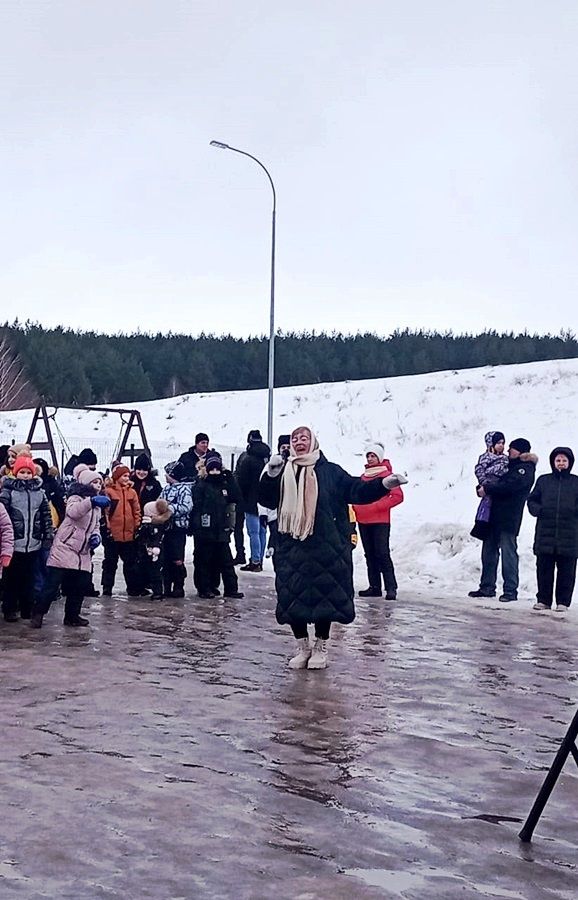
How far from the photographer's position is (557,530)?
13.9 m

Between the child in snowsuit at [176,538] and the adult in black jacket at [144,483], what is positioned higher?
the adult in black jacket at [144,483]

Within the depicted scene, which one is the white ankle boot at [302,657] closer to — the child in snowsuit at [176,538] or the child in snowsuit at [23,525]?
the child in snowsuit at [23,525]

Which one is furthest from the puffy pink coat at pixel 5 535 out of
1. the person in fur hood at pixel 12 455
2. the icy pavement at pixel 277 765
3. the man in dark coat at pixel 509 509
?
the man in dark coat at pixel 509 509

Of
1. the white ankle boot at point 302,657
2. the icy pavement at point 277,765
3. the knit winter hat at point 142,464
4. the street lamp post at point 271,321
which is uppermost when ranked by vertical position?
the street lamp post at point 271,321

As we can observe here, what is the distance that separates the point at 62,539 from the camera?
12.0 m

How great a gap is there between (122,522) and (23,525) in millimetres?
2505

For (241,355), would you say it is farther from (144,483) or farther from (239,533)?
(144,483)

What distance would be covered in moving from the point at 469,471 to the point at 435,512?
549 cm

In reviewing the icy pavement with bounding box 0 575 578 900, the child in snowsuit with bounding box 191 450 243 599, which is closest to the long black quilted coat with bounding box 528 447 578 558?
the icy pavement with bounding box 0 575 578 900

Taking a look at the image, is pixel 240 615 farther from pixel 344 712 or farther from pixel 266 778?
pixel 266 778

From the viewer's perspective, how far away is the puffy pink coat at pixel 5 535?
453 inches

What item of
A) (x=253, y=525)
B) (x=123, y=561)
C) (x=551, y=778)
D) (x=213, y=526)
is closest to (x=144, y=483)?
(x=123, y=561)

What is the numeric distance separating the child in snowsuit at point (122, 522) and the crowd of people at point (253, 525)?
0.6 inches

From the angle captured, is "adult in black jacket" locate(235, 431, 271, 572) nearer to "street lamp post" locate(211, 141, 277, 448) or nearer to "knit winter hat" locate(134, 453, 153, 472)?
"knit winter hat" locate(134, 453, 153, 472)
